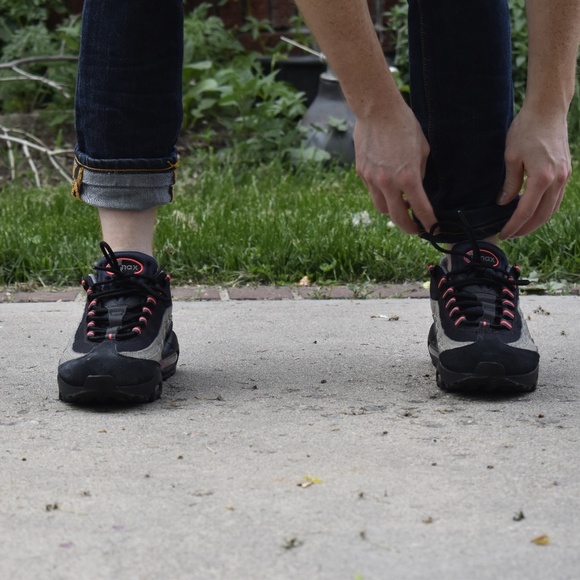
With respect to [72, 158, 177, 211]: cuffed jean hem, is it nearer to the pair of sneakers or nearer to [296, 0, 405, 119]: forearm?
the pair of sneakers

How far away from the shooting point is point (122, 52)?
1.98m

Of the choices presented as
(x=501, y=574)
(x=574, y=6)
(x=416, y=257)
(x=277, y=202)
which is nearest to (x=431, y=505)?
(x=501, y=574)

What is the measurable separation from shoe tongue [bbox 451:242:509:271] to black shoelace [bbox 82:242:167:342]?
0.61 metres

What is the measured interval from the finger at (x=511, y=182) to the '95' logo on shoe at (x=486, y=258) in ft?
0.35

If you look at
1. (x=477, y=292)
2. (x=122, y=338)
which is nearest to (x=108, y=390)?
(x=122, y=338)

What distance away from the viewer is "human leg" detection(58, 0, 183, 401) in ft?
6.41

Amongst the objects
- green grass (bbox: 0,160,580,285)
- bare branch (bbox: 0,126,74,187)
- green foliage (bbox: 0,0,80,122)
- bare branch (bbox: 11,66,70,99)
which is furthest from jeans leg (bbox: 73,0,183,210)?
green foliage (bbox: 0,0,80,122)

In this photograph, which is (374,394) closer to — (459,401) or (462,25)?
(459,401)

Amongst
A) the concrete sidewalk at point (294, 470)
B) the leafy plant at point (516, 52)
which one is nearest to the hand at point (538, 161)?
the concrete sidewalk at point (294, 470)

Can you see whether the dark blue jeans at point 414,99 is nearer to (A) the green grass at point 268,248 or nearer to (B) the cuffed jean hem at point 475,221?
(B) the cuffed jean hem at point 475,221

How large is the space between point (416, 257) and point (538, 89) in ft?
4.02

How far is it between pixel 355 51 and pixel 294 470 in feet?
2.30

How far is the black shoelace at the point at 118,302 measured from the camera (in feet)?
6.59

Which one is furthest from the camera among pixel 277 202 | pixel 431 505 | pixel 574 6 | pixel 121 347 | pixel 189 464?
pixel 277 202
